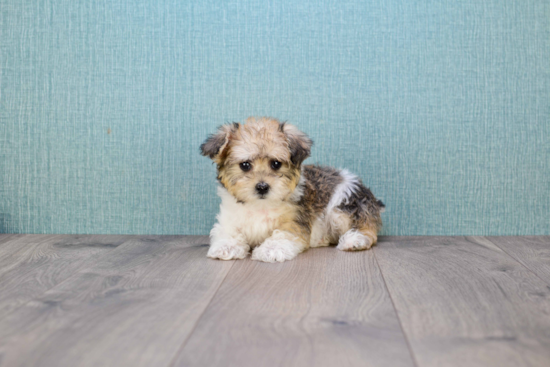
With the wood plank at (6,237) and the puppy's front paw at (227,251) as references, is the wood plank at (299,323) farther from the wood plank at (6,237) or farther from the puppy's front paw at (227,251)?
the wood plank at (6,237)

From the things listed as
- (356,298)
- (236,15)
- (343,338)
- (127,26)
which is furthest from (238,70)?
(343,338)

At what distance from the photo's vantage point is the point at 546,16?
10.5 feet

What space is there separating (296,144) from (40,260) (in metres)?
1.53

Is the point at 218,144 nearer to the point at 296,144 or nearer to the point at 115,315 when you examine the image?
the point at 296,144

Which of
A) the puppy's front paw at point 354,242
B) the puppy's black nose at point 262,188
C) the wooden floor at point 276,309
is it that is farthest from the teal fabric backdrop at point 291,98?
the puppy's black nose at point 262,188

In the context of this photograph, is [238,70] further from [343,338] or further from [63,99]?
[343,338]

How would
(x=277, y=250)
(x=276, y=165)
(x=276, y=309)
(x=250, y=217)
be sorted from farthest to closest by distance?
1. (x=250, y=217)
2. (x=276, y=165)
3. (x=277, y=250)
4. (x=276, y=309)

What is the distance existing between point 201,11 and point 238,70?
0.48 meters

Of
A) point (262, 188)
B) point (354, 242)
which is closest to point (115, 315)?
point (262, 188)

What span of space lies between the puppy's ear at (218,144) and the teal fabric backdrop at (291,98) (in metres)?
0.69

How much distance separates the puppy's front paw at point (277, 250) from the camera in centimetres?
249

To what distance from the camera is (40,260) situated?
253 centimetres

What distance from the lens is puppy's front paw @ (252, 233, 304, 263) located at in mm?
2490

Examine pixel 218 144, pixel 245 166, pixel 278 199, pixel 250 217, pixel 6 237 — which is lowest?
pixel 6 237
